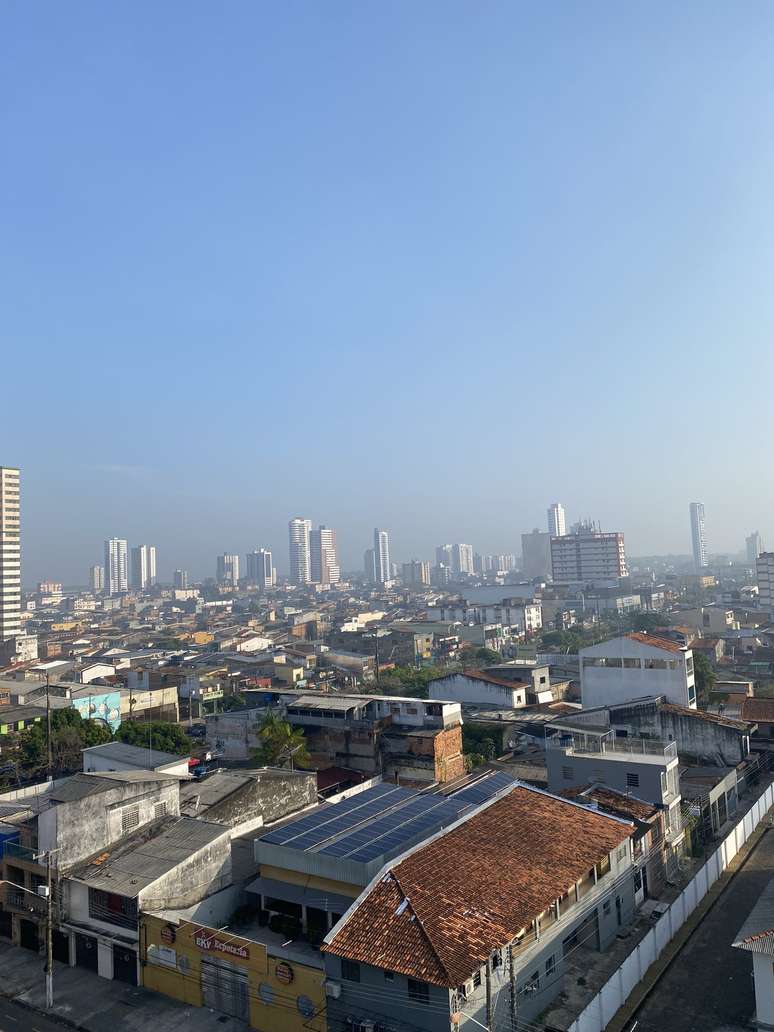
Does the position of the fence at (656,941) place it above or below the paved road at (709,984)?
above

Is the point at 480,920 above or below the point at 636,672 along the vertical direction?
below

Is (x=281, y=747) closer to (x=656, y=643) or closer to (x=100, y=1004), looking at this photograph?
(x=100, y=1004)

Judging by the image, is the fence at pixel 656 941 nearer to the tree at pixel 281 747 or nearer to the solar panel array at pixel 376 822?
the solar panel array at pixel 376 822

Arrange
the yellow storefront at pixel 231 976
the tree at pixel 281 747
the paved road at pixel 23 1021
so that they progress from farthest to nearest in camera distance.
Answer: the tree at pixel 281 747 → the paved road at pixel 23 1021 → the yellow storefront at pixel 231 976

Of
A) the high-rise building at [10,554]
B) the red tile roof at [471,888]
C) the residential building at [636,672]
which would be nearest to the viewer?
the red tile roof at [471,888]

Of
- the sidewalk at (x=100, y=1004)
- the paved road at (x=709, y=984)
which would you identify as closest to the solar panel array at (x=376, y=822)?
the sidewalk at (x=100, y=1004)

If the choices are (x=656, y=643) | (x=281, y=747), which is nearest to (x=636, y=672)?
(x=656, y=643)
